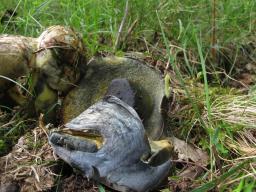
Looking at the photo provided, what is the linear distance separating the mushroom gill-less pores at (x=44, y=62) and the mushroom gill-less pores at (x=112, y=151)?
0.40 m

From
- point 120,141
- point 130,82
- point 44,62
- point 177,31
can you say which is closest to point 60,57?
point 44,62

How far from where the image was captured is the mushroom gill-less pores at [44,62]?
2148mm

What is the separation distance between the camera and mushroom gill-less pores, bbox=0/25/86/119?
2148 mm

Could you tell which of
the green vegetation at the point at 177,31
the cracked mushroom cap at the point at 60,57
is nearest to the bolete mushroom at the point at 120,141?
the cracked mushroom cap at the point at 60,57

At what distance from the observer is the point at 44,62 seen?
224 centimetres

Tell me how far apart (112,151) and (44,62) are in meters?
0.67

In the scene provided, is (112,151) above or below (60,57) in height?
below

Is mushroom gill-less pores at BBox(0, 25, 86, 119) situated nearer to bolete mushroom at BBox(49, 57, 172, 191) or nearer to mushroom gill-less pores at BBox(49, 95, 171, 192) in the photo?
bolete mushroom at BBox(49, 57, 172, 191)

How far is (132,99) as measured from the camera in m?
2.23

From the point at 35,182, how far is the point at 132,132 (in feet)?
1.50

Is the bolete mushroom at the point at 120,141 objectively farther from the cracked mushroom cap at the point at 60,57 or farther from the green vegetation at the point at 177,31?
the green vegetation at the point at 177,31

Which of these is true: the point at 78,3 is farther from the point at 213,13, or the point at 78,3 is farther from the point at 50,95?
the point at 50,95

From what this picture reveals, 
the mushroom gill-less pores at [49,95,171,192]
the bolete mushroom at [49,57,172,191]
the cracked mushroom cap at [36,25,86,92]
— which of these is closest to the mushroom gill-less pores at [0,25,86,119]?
the cracked mushroom cap at [36,25,86,92]

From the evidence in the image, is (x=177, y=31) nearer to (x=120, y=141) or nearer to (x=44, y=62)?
(x=44, y=62)
